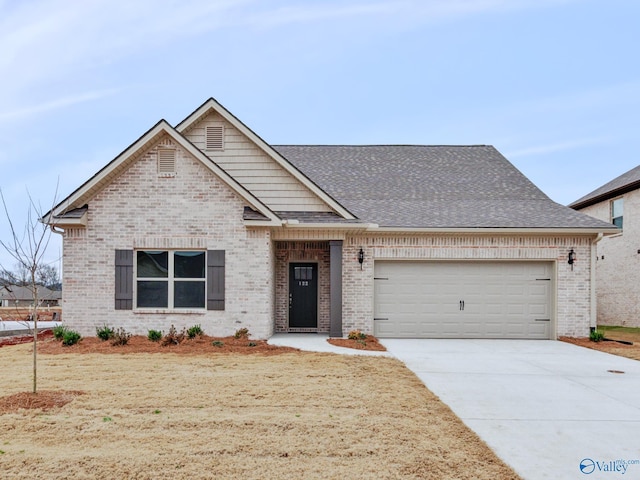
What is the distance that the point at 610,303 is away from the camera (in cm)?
1895

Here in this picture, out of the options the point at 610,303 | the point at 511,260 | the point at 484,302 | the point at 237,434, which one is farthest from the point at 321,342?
the point at 610,303

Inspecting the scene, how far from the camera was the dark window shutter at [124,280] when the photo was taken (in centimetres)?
1130

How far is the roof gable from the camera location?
11.1m

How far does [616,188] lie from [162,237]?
17.4 m

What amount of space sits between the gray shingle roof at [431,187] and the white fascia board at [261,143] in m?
1.05

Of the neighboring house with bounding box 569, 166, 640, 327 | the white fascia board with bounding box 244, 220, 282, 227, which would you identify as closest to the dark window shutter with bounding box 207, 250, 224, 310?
the white fascia board with bounding box 244, 220, 282, 227

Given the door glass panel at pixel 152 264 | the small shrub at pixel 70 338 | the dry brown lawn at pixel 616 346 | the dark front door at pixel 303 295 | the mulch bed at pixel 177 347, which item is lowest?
the dry brown lawn at pixel 616 346

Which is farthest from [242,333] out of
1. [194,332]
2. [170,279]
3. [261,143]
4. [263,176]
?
[261,143]

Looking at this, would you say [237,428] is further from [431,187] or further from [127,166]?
[431,187]

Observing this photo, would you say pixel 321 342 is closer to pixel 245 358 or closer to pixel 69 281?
pixel 245 358

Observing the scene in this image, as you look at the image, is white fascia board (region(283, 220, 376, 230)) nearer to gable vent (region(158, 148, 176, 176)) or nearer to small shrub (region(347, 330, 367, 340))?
small shrub (region(347, 330, 367, 340))

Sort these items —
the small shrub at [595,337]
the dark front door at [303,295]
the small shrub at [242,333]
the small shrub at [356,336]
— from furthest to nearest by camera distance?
the dark front door at [303,295] → the small shrub at [595,337] → the small shrub at [356,336] → the small shrub at [242,333]

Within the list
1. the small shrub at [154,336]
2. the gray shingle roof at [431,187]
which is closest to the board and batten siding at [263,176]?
the gray shingle roof at [431,187]

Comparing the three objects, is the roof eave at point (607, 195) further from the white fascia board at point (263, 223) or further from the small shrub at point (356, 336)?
the white fascia board at point (263, 223)
